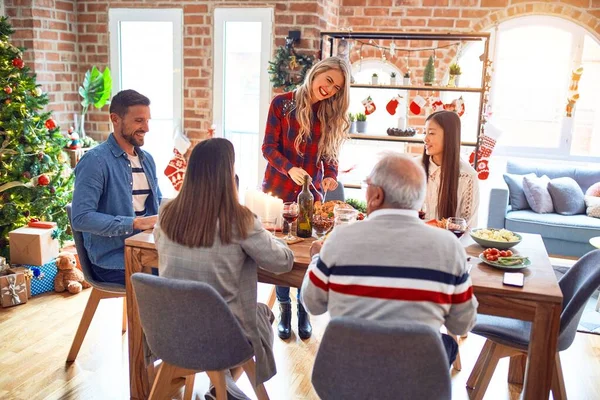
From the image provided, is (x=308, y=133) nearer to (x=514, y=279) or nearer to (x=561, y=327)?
(x=514, y=279)

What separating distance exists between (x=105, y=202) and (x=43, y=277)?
147 centimetres

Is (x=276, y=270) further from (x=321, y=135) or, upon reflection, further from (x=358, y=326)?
(x=321, y=135)

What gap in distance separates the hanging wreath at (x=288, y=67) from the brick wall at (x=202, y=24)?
119 mm

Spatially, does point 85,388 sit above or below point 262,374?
below

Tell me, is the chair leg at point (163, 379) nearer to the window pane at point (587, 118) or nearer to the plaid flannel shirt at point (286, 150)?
the plaid flannel shirt at point (286, 150)

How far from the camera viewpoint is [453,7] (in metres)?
5.10

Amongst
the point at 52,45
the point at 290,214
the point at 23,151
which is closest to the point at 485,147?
the point at 290,214

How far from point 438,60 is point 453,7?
47 cm

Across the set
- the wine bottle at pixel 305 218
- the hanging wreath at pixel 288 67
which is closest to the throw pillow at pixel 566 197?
the hanging wreath at pixel 288 67

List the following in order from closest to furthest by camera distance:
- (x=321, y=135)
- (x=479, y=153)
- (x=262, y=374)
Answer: (x=262, y=374), (x=321, y=135), (x=479, y=153)

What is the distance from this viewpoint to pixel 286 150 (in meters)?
3.04

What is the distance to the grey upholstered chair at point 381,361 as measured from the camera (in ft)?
4.68

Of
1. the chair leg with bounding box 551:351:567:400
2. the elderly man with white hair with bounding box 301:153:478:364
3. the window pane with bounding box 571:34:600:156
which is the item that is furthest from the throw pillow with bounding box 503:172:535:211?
the elderly man with white hair with bounding box 301:153:478:364

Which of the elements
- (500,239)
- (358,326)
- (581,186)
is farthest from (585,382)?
(581,186)
